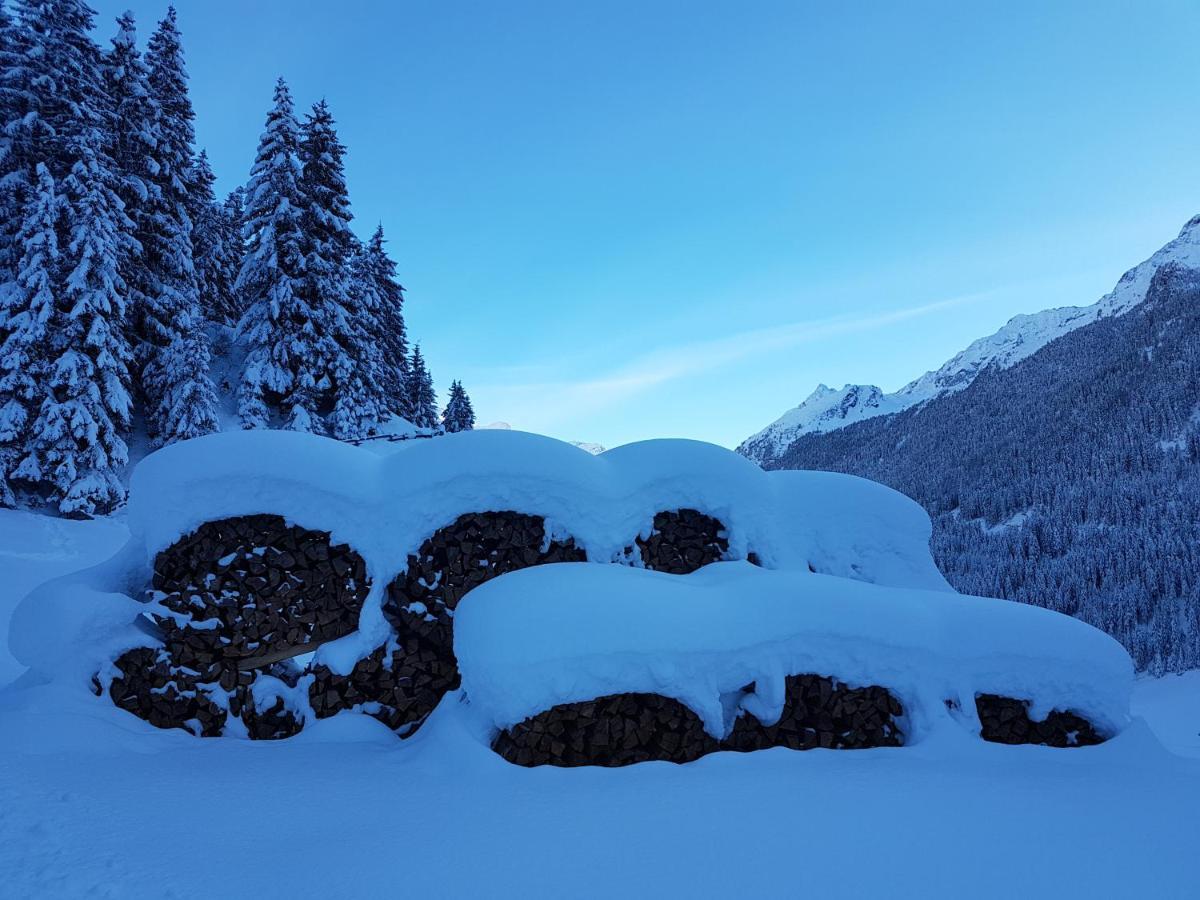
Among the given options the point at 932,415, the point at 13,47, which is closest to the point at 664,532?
the point at 13,47

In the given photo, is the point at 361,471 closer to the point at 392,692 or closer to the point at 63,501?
the point at 392,692

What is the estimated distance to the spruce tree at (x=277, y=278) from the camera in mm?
19062

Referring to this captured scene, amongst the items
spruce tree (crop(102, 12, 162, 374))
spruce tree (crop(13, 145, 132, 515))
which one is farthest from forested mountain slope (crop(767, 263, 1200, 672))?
spruce tree (crop(102, 12, 162, 374))

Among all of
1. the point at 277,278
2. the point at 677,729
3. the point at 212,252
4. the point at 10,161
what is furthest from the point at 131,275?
the point at 677,729

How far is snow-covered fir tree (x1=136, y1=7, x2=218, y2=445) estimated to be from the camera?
18672mm

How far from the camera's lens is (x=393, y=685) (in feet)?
18.3

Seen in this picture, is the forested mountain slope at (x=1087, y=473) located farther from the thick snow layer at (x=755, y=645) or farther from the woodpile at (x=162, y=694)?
the woodpile at (x=162, y=694)

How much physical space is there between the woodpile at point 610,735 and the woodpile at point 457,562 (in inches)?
64.8

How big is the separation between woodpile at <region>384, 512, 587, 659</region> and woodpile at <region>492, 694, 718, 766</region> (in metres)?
1.65

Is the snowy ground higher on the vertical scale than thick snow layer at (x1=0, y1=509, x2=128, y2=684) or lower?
lower

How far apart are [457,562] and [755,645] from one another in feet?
9.90

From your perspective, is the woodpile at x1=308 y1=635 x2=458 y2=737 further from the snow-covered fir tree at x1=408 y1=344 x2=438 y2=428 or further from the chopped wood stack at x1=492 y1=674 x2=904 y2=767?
the snow-covered fir tree at x1=408 y1=344 x2=438 y2=428

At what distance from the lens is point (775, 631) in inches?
190

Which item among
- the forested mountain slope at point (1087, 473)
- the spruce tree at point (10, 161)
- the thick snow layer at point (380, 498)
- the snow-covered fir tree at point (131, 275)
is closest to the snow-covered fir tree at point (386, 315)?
the snow-covered fir tree at point (131, 275)
